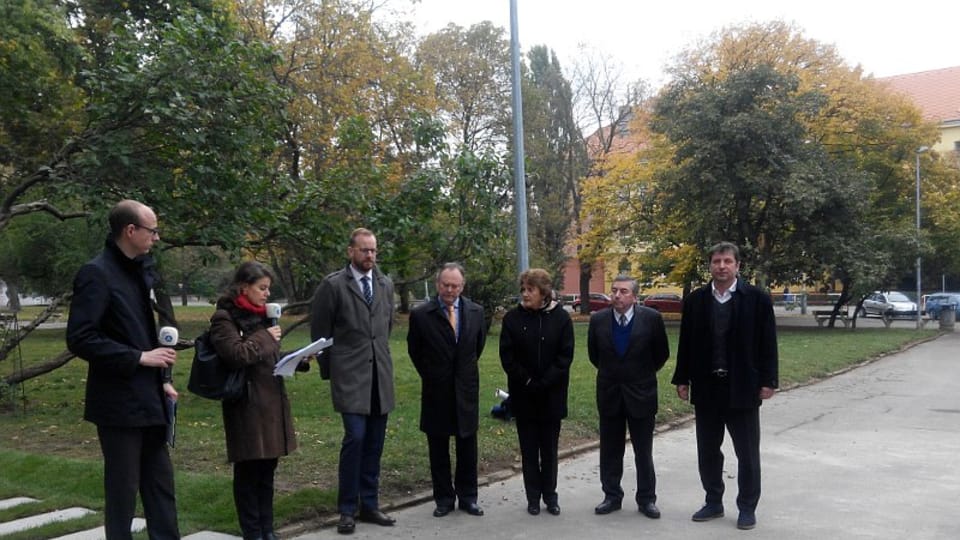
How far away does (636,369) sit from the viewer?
601cm

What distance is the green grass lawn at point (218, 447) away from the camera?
5.95m

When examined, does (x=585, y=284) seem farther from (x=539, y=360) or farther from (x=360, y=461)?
(x=360, y=461)

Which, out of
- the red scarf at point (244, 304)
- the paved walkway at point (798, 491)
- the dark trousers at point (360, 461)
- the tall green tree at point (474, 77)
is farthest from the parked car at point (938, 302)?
the red scarf at point (244, 304)

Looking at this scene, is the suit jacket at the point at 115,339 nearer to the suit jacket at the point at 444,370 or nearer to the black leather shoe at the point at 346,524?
the black leather shoe at the point at 346,524

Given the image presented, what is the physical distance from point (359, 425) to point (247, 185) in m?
4.98

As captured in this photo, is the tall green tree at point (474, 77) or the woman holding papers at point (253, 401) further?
the tall green tree at point (474, 77)

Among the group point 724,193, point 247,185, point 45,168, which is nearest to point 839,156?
point 724,193

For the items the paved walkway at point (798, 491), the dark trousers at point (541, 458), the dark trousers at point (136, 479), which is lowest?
the paved walkway at point (798, 491)

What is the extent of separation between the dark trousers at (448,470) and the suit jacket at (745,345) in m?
1.82

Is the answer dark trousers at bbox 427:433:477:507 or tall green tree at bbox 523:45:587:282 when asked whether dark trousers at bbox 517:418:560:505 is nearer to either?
dark trousers at bbox 427:433:477:507

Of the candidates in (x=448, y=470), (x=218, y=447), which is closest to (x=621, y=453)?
(x=448, y=470)

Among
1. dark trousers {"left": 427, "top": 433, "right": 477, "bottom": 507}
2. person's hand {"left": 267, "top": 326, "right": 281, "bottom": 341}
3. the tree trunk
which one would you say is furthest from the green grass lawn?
the tree trunk

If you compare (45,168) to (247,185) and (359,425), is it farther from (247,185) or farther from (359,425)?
(359,425)

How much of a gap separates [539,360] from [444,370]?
28.7 inches
